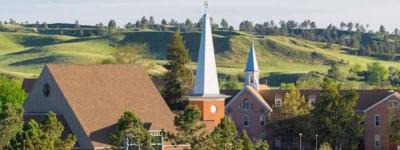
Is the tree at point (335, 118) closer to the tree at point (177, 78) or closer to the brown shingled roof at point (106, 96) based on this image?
the tree at point (177, 78)

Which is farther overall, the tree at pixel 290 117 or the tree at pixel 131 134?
the tree at pixel 290 117

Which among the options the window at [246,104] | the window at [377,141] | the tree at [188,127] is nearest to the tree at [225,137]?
the tree at [188,127]

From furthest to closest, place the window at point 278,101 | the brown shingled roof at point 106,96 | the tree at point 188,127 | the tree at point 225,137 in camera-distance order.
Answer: the window at point 278,101 → the brown shingled roof at point 106,96 → the tree at point 225,137 → the tree at point 188,127

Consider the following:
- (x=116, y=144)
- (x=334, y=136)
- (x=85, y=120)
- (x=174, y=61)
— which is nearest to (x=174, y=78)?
(x=174, y=61)

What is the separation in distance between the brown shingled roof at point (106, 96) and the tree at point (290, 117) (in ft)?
92.8

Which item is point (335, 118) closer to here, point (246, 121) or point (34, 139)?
point (246, 121)

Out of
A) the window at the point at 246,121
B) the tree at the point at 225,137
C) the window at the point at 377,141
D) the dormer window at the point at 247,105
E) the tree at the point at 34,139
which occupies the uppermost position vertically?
the tree at the point at 34,139

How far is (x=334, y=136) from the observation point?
3524 inches

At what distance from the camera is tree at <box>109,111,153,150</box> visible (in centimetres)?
5819

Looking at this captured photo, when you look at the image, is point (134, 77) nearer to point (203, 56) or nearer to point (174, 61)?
point (203, 56)

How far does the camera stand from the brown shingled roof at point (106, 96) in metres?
66.3

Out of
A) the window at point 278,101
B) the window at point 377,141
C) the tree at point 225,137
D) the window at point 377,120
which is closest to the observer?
the tree at point 225,137

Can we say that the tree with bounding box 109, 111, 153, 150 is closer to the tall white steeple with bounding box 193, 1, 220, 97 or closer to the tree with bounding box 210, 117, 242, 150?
the tree with bounding box 210, 117, 242, 150

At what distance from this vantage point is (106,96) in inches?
2717
